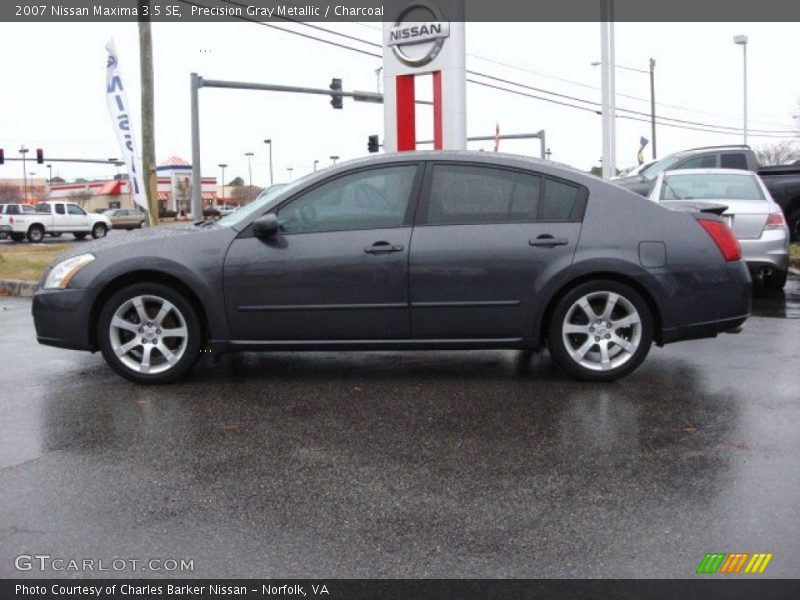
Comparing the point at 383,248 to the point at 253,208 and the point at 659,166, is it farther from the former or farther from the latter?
Answer: the point at 659,166

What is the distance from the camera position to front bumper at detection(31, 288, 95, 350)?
223 inches

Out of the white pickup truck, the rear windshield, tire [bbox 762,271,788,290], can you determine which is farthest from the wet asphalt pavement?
the white pickup truck

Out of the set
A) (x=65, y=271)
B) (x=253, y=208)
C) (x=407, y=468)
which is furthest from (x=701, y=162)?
(x=407, y=468)

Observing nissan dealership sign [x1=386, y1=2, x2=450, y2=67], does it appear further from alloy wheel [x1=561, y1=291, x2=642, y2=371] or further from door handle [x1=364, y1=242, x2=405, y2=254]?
alloy wheel [x1=561, y1=291, x2=642, y2=371]

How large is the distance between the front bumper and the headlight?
0.16 ft

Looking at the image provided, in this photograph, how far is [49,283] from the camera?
5785 mm

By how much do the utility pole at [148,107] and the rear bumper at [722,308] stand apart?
12064 millimetres

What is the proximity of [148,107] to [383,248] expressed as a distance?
1195cm

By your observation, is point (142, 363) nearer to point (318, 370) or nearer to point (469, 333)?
point (318, 370)

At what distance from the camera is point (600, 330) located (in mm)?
5672

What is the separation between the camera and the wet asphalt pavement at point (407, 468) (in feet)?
10.4

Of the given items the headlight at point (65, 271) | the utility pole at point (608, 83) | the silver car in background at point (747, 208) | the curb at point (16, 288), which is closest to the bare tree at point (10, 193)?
the utility pole at point (608, 83)
